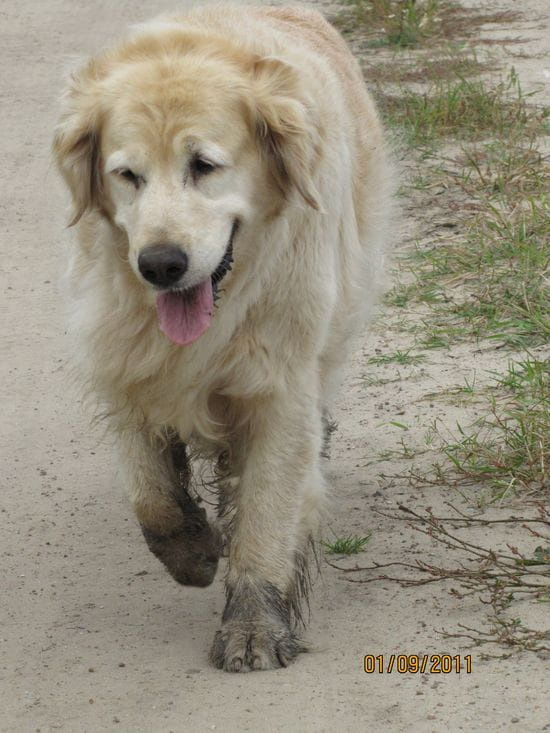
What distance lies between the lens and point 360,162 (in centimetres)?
550

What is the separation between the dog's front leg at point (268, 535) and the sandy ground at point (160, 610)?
0.32 feet

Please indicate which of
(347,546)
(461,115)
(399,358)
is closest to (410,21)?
(461,115)

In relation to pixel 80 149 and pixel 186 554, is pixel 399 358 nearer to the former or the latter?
pixel 186 554

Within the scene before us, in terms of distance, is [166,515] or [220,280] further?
[166,515]

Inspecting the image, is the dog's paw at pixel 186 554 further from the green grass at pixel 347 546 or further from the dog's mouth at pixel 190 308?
the dog's mouth at pixel 190 308

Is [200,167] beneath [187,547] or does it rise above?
above

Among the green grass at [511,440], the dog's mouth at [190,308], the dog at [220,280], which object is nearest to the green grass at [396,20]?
the green grass at [511,440]

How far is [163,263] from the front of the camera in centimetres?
390

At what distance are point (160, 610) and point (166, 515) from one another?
0.37 m

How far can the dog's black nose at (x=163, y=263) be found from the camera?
12.8 feet

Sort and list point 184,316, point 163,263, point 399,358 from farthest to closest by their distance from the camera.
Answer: point 399,358 < point 184,316 < point 163,263

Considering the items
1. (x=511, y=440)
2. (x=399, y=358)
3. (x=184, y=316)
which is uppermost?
(x=184, y=316)

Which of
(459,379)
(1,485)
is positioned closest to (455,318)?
(459,379)

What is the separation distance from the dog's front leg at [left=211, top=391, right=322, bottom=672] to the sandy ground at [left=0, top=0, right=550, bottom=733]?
0.10 metres
